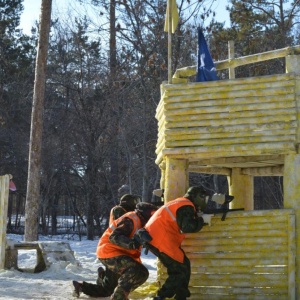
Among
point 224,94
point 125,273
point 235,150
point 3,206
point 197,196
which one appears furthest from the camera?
point 3,206

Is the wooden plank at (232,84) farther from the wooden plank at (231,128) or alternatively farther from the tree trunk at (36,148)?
the tree trunk at (36,148)

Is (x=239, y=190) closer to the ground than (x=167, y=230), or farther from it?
farther from it

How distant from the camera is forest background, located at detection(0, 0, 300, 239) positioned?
2519 cm

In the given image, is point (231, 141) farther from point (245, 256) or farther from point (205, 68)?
point (245, 256)

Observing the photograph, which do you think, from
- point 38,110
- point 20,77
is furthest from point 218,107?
point 20,77

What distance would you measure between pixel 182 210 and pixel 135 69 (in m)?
18.7

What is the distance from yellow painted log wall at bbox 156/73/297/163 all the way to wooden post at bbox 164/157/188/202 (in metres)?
0.22

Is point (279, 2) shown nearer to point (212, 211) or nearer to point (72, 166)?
point (72, 166)

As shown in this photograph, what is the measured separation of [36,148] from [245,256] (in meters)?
11.0

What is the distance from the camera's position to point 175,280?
8.09m

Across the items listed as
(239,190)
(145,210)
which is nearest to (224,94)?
(145,210)

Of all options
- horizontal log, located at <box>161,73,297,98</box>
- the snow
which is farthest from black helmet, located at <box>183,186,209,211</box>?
the snow

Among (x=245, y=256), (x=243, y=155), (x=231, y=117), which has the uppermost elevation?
(x=231, y=117)

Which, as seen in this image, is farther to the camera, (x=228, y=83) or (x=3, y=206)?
(x=3, y=206)
